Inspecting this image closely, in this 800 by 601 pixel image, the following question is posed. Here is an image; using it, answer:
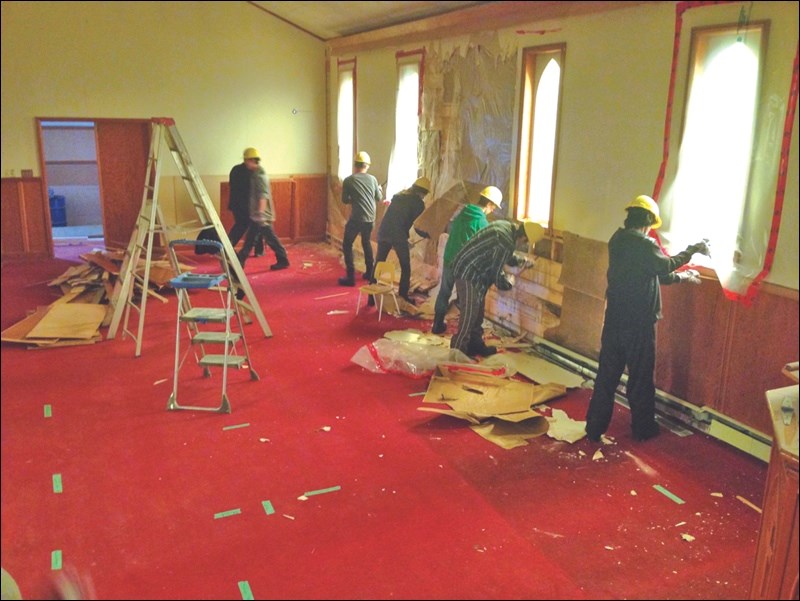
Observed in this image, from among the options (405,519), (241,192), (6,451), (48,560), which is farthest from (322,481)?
(241,192)

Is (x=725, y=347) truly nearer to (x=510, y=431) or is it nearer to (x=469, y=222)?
(x=510, y=431)

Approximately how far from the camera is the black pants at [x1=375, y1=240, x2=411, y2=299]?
22.2 ft

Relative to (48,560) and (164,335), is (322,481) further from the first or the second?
(164,335)

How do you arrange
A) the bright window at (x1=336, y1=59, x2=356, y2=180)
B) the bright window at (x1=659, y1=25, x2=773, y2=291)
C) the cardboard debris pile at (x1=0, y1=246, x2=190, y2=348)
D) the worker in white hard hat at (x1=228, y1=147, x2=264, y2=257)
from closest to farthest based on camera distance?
the bright window at (x1=659, y1=25, x2=773, y2=291) → the cardboard debris pile at (x1=0, y1=246, x2=190, y2=348) → the worker in white hard hat at (x1=228, y1=147, x2=264, y2=257) → the bright window at (x1=336, y1=59, x2=356, y2=180)

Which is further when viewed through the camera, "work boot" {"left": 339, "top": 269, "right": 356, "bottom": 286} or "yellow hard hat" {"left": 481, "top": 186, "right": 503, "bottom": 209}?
"work boot" {"left": 339, "top": 269, "right": 356, "bottom": 286}

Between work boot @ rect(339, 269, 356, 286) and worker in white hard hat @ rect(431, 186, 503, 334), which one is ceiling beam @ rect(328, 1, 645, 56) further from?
work boot @ rect(339, 269, 356, 286)

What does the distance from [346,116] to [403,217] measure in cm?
274

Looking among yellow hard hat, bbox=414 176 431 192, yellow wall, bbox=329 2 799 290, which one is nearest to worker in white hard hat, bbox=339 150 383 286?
yellow hard hat, bbox=414 176 431 192

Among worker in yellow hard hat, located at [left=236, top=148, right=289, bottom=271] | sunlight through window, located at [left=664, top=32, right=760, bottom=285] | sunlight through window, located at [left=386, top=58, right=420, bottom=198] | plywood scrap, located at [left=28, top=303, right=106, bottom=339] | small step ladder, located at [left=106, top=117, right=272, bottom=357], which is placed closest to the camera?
sunlight through window, located at [left=664, top=32, right=760, bottom=285]

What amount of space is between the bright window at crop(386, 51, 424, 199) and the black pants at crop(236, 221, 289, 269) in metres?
1.48

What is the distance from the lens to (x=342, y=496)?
342 centimetres

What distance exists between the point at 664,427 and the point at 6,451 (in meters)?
3.95

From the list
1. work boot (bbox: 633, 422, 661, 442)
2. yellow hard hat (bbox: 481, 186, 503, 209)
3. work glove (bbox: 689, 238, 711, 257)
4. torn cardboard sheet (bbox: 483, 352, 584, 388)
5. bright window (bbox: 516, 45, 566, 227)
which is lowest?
work boot (bbox: 633, 422, 661, 442)

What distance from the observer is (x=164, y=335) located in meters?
5.67
